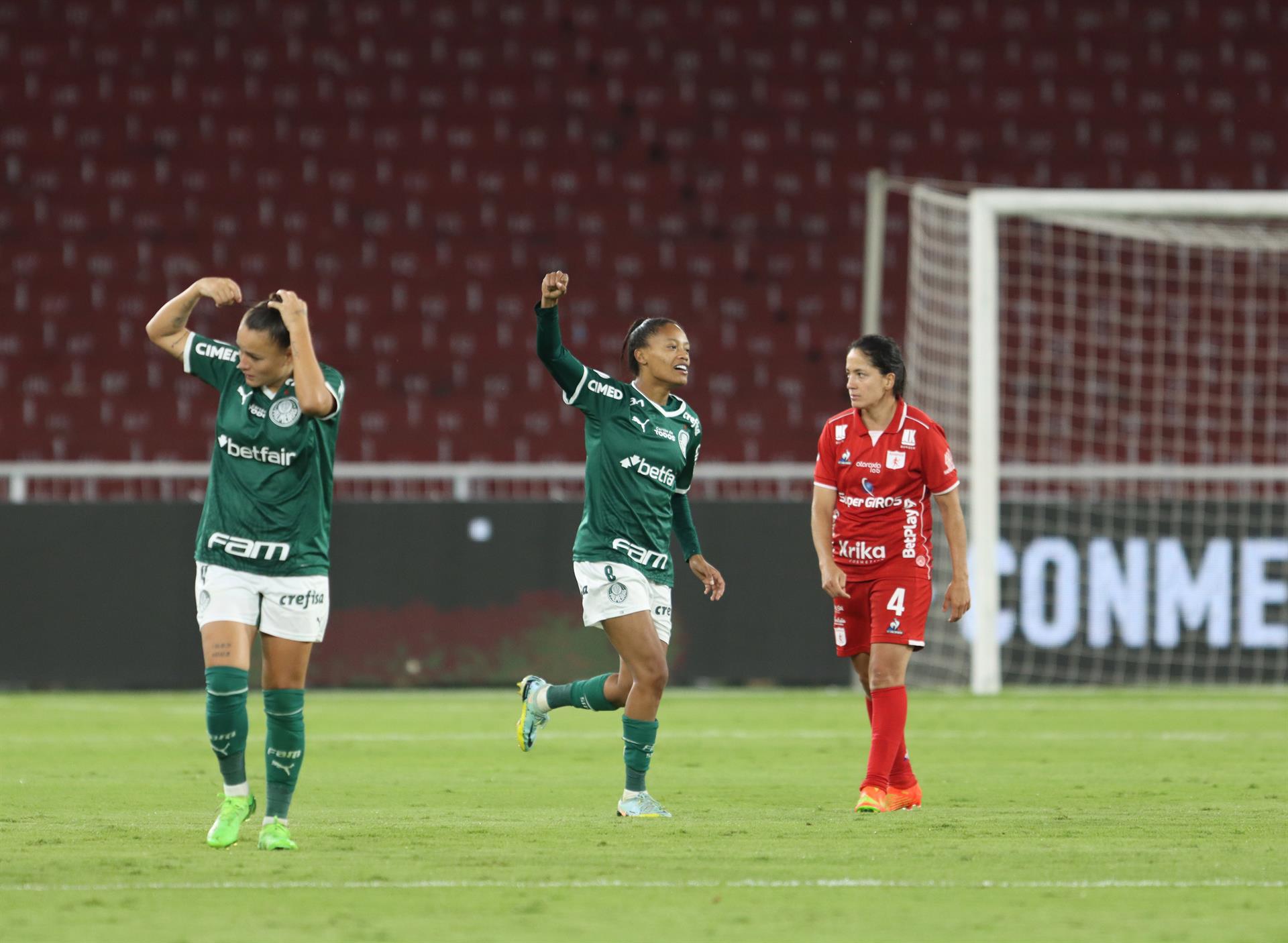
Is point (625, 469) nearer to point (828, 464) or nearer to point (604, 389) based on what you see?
point (604, 389)

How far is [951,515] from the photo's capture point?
7.19m

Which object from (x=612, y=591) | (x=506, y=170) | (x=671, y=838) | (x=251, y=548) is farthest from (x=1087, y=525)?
(x=251, y=548)

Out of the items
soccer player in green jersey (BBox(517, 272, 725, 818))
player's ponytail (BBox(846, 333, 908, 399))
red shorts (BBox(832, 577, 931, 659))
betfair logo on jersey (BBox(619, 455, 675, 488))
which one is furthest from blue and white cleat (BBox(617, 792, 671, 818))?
player's ponytail (BBox(846, 333, 908, 399))

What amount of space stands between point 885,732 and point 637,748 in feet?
2.80

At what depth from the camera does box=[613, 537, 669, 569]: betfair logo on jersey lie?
6.96 metres

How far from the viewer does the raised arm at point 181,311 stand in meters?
5.91

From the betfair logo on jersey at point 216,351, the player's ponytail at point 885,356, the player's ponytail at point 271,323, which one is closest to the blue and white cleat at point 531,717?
the player's ponytail at point 885,356

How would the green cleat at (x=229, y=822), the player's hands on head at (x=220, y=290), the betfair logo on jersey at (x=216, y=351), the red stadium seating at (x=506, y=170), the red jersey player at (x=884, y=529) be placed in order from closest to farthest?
the green cleat at (x=229, y=822), the player's hands on head at (x=220, y=290), the betfair logo on jersey at (x=216, y=351), the red jersey player at (x=884, y=529), the red stadium seating at (x=506, y=170)

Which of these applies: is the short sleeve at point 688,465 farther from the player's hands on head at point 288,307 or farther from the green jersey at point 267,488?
the player's hands on head at point 288,307

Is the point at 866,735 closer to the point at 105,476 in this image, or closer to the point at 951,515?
the point at 951,515

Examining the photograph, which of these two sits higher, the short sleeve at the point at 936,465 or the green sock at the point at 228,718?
the short sleeve at the point at 936,465

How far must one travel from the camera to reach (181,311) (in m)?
6.05

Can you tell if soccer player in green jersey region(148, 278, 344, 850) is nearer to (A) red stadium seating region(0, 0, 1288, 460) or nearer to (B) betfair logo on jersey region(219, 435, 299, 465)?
(B) betfair logo on jersey region(219, 435, 299, 465)

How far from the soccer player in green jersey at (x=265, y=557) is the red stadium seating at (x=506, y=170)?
36.4ft
